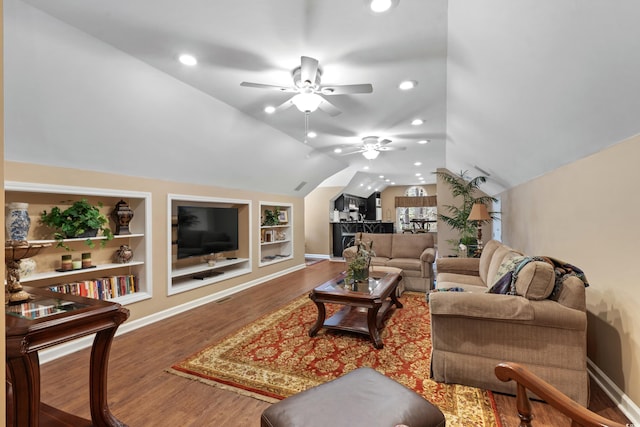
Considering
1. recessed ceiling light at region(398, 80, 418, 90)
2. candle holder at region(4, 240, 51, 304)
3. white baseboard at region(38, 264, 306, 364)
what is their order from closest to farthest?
candle holder at region(4, 240, 51, 304) → white baseboard at region(38, 264, 306, 364) → recessed ceiling light at region(398, 80, 418, 90)

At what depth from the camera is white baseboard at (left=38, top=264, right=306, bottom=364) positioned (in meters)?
2.69

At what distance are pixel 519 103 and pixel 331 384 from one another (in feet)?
8.45

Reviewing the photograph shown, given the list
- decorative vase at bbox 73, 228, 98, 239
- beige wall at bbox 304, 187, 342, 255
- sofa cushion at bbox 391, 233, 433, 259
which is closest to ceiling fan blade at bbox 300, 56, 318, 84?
decorative vase at bbox 73, 228, 98, 239

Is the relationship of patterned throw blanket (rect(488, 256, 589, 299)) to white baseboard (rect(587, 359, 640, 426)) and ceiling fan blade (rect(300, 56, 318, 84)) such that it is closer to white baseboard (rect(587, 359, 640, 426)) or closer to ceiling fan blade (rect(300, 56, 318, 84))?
white baseboard (rect(587, 359, 640, 426))

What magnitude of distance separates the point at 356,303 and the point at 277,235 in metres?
4.17

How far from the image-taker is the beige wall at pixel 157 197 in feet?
9.02

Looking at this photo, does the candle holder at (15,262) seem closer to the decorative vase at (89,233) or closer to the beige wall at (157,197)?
the beige wall at (157,197)

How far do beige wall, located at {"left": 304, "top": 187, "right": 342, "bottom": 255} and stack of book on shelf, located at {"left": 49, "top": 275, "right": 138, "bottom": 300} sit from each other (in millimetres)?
6001

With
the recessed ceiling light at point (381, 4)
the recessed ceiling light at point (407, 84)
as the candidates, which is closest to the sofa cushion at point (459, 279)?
the recessed ceiling light at point (407, 84)

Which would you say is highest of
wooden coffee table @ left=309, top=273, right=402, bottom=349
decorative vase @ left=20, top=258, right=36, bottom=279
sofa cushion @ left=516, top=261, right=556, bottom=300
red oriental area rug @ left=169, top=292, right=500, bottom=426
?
decorative vase @ left=20, top=258, right=36, bottom=279

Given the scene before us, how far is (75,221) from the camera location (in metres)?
2.98

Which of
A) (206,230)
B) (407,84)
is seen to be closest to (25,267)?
(206,230)

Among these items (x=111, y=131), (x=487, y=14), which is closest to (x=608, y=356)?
(x=487, y=14)

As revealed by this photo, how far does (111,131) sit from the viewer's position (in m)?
2.93
